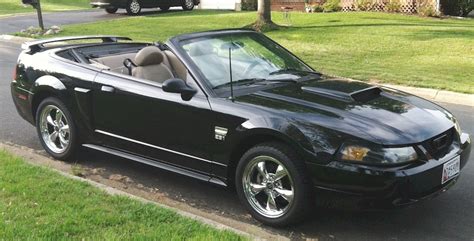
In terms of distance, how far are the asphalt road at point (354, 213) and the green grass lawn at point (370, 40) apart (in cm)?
519

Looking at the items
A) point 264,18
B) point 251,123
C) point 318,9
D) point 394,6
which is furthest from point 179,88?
point 318,9

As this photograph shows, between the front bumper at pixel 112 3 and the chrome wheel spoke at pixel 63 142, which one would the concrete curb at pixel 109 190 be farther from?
the front bumper at pixel 112 3

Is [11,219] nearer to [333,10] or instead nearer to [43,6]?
[333,10]

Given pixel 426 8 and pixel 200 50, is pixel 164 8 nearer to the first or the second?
pixel 426 8

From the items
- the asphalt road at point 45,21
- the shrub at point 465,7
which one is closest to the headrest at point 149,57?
the asphalt road at point 45,21

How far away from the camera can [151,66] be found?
536cm

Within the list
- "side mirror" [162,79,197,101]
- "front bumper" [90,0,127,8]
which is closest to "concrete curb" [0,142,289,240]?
"side mirror" [162,79,197,101]

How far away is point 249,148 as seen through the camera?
4398 millimetres

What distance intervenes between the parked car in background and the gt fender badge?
23638 mm

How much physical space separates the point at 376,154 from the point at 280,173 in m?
0.73

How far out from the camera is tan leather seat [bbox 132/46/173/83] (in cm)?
533

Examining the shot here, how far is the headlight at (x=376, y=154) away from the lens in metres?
3.80

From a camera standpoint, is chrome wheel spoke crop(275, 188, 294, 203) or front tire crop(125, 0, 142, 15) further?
front tire crop(125, 0, 142, 15)

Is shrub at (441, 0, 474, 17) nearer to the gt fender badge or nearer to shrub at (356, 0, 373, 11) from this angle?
shrub at (356, 0, 373, 11)
